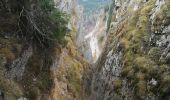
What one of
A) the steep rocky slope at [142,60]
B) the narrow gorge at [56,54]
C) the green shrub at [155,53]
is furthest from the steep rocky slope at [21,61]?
the green shrub at [155,53]

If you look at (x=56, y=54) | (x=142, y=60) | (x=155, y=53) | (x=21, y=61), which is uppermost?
(x=21, y=61)

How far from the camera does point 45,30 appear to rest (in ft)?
66.6

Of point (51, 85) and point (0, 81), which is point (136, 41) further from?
point (0, 81)

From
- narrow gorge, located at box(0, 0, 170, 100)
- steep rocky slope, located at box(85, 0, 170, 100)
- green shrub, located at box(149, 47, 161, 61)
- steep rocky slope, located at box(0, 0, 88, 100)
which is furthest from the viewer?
green shrub, located at box(149, 47, 161, 61)

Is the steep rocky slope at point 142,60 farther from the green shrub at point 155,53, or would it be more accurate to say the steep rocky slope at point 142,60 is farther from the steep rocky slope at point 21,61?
the steep rocky slope at point 21,61

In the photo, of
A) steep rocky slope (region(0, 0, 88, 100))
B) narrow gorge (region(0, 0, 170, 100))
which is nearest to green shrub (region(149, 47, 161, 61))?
narrow gorge (region(0, 0, 170, 100))

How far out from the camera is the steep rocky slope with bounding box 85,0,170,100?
19.1 m

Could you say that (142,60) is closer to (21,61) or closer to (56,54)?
(56,54)

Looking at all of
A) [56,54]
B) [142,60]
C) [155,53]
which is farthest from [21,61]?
[155,53]

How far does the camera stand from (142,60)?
2136 cm

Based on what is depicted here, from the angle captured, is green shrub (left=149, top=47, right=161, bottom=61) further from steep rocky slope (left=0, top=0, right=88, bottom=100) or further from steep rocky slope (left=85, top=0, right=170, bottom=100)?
steep rocky slope (left=0, top=0, right=88, bottom=100)

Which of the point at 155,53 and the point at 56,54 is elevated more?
the point at 155,53

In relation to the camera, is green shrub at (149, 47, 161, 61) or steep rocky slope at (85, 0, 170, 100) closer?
steep rocky slope at (85, 0, 170, 100)

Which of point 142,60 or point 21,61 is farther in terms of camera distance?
point 142,60
